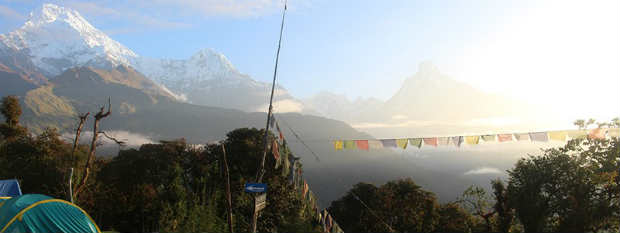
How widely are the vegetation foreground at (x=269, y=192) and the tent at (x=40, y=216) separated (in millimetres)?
2221

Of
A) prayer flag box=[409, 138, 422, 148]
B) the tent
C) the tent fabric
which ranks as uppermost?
prayer flag box=[409, 138, 422, 148]

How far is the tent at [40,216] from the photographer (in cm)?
962

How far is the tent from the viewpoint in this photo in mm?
9625

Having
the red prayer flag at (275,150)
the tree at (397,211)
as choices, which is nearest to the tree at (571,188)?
the tree at (397,211)

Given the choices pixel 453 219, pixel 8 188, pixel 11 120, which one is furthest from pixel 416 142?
pixel 11 120

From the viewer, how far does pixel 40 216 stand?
10.0 m

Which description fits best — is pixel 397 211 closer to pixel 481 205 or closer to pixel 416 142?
pixel 481 205

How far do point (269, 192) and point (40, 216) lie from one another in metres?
16.6

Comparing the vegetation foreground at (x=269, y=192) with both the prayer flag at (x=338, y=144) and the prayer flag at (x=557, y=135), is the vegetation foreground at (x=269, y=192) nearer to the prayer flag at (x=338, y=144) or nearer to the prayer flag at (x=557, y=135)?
the prayer flag at (x=338, y=144)

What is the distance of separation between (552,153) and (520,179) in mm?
2416

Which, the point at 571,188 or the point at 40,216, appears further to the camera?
the point at 571,188

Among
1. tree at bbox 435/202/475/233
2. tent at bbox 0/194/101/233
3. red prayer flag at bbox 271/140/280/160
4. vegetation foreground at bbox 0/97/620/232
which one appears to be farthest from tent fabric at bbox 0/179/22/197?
tree at bbox 435/202/475/233

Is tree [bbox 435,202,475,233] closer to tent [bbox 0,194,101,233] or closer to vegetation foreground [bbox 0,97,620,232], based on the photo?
vegetation foreground [bbox 0,97,620,232]

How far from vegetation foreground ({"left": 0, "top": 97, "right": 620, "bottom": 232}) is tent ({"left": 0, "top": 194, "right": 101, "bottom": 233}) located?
2221 mm
